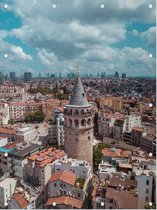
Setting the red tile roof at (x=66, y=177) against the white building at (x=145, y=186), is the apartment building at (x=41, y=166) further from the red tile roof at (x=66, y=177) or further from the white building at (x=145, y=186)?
the white building at (x=145, y=186)

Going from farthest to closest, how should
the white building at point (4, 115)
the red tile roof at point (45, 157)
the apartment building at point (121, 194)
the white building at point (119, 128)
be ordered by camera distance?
1. the white building at point (4, 115)
2. the white building at point (119, 128)
3. the red tile roof at point (45, 157)
4. the apartment building at point (121, 194)

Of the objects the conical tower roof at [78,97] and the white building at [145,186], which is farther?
the conical tower roof at [78,97]

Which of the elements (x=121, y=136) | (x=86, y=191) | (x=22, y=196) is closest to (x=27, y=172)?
(x=22, y=196)

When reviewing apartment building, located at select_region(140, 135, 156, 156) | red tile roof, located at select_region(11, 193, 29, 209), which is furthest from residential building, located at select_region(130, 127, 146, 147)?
red tile roof, located at select_region(11, 193, 29, 209)

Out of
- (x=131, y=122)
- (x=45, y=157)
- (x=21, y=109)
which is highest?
(x=21, y=109)

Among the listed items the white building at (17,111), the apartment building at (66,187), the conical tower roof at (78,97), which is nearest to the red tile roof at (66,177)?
the apartment building at (66,187)

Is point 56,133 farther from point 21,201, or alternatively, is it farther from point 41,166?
point 21,201

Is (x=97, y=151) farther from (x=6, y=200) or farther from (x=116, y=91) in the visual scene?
(x=116, y=91)

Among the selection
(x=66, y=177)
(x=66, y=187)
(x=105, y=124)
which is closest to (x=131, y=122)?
(x=105, y=124)
